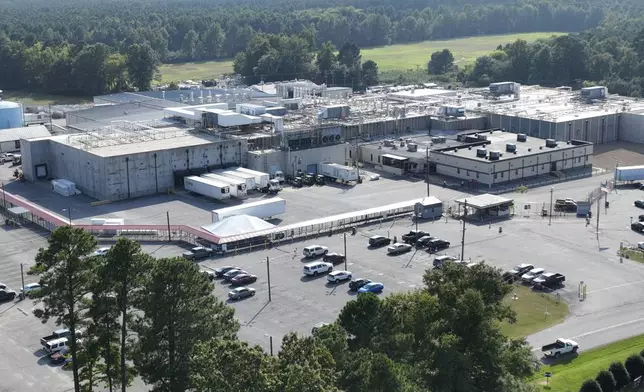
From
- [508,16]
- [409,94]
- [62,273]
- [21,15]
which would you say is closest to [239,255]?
[62,273]

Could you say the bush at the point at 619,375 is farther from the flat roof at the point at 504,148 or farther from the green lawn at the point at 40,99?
the green lawn at the point at 40,99

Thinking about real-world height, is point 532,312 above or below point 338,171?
below

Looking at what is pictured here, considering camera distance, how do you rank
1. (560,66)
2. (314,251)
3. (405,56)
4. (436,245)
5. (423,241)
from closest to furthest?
(314,251)
(436,245)
(423,241)
(560,66)
(405,56)

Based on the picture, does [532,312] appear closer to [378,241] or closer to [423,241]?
[423,241]

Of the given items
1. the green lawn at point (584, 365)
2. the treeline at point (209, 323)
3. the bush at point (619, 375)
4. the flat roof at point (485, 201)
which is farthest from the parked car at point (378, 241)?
the treeline at point (209, 323)

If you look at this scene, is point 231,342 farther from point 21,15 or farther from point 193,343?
point 21,15

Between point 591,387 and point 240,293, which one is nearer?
point 591,387

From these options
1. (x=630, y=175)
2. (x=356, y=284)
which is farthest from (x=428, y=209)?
(x=630, y=175)

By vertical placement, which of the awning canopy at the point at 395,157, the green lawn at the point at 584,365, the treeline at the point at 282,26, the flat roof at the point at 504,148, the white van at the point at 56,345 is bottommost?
the green lawn at the point at 584,365
